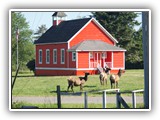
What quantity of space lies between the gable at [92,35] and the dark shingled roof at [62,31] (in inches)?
4.3

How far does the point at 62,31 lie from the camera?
50.4 ft

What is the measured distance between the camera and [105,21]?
15.0 meters

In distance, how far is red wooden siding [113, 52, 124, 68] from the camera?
49.7 feet

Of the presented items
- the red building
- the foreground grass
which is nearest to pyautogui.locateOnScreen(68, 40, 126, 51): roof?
the red building

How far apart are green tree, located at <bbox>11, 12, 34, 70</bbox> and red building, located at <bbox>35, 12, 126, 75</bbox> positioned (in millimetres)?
179

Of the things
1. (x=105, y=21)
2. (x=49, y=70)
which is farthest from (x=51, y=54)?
(x=105, y=21)

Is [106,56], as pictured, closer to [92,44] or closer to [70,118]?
[92,44]

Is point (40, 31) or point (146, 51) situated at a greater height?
point (40, 31)

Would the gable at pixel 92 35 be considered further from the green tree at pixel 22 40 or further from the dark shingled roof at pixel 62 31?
the green tree at pixel 22 40

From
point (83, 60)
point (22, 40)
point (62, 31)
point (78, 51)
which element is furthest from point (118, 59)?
point (22, 40)

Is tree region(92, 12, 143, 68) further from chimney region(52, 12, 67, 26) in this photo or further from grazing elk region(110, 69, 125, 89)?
chimney region(52, 12, 67, 26)

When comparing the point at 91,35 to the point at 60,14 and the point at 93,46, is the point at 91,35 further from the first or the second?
the point at 60,14

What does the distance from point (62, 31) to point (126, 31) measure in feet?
4.26
